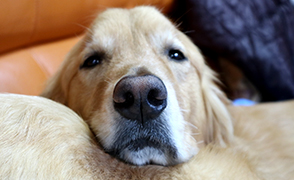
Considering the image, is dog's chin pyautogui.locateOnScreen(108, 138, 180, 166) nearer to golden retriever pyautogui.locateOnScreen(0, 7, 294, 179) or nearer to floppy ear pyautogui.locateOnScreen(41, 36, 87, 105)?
golden retriever pyautogui.locateOnScreen(0, 7, 294, 179)

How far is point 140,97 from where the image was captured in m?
1.04

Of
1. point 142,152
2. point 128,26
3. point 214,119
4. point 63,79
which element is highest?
point 128,26

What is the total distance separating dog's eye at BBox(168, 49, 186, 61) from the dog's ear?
0.29m

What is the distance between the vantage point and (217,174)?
1185 mm

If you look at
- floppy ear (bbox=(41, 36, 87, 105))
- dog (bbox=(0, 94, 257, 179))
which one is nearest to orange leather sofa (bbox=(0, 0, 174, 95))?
floppy ear (bbox=(41, 36, 87, 105))

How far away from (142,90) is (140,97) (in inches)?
1.1

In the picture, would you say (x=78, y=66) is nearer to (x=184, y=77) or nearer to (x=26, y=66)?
(x=26, y=66)

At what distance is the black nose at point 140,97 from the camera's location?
1045 mm

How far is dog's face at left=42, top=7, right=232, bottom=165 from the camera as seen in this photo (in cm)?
112

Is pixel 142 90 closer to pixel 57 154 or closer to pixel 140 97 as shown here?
pixel 140 97

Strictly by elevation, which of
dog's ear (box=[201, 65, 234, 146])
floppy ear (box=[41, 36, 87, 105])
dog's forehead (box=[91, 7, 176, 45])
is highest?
dog's forehead (box=[91, 7, 176, 45])

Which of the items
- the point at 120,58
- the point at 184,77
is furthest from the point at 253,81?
the point at 120,58

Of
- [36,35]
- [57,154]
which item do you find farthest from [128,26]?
[57,154]

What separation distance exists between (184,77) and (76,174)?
1003 millimetres
